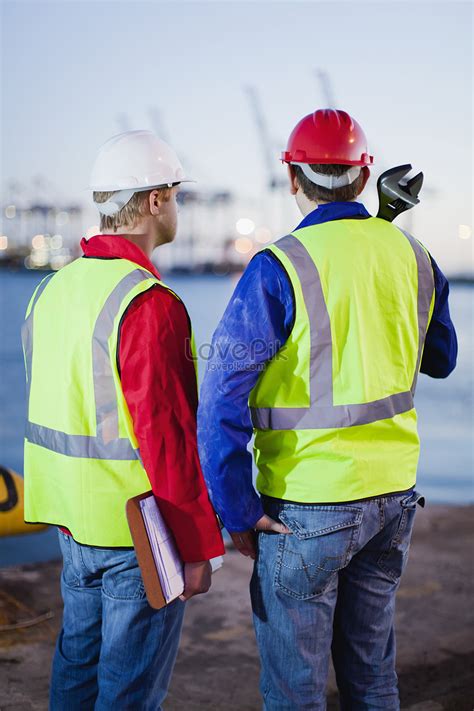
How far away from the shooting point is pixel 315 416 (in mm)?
2098

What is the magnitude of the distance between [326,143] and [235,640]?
2.56 meters

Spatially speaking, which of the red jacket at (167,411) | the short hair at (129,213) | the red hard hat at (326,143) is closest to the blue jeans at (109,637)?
the red jacket at (167,411)

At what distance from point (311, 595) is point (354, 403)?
51 centimetres

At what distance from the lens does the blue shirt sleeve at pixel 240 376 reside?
6.72ft

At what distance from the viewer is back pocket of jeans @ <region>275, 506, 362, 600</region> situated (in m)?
2.07

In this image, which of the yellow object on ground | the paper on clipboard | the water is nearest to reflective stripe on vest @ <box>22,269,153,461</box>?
the paper on clipboard

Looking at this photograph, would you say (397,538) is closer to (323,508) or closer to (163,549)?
(323,508)

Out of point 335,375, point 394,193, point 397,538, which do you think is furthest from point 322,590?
point 394,193

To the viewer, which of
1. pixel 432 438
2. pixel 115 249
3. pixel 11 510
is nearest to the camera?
pixel 115 249

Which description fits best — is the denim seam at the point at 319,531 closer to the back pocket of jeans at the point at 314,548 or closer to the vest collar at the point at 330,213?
the back pocket of jeans at the point at 314,548

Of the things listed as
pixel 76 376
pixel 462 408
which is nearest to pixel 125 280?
pixel 76 376

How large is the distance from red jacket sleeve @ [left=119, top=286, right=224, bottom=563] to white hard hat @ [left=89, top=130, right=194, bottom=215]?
393 mm

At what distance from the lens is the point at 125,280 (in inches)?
85.4

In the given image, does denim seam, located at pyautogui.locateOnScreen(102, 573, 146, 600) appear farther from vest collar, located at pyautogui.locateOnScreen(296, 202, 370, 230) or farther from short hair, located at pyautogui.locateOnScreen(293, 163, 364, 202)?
short hair, located at pyautogui.locateOnScreen(293, 163, 364, 202)
